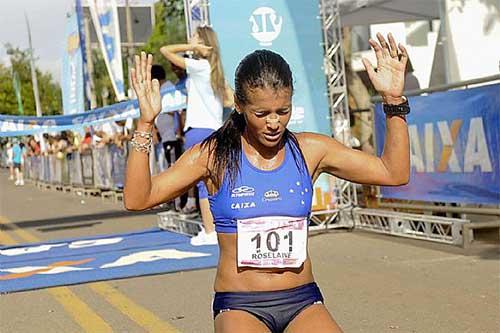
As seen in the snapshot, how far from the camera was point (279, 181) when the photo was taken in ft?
12.0

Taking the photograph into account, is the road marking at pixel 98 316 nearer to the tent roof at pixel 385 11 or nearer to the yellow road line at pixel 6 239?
the yellow road line at pixel 6 239

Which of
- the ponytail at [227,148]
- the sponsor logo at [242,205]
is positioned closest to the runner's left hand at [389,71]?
the ponytail at [227,148]

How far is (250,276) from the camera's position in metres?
3.66

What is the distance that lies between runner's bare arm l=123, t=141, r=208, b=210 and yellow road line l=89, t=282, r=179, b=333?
8.41ft

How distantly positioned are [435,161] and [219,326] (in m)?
6.40

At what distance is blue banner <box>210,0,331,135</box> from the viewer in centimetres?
1046

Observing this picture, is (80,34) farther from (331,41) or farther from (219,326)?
(219,326)

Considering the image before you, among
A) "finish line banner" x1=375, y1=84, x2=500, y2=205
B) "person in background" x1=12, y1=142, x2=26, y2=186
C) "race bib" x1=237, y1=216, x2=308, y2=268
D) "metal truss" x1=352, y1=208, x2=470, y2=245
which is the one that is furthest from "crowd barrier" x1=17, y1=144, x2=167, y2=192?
"race bib" x1=237, y1=216, x2=308, y2=268

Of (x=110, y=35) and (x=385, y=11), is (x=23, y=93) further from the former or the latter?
(x=385, y=11)

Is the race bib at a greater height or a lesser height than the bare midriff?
greater

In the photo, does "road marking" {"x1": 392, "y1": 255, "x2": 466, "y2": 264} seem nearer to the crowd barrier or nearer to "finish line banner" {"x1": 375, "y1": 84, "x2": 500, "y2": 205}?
"finish line banner" {"x1": 375, "y1": 84, "x2": 500, "y2": 205}

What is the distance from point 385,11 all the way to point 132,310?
11.3m

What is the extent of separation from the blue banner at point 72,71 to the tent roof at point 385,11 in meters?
10.4

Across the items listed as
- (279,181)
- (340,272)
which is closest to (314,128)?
(340,272)
